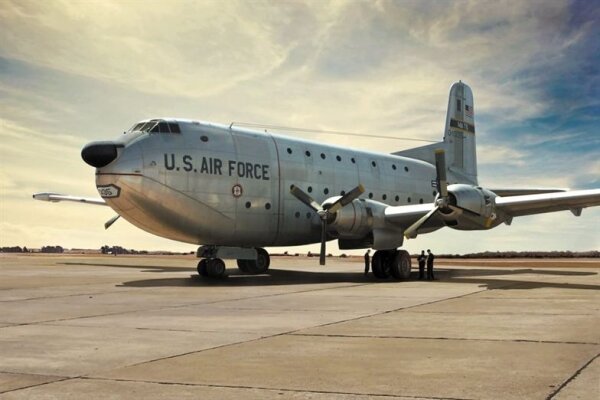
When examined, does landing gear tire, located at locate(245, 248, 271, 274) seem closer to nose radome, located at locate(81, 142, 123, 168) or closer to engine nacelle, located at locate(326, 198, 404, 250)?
engine nacelle, located at locate(326, 198, 404, 250)

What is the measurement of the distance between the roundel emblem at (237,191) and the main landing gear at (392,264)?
6.22 metres

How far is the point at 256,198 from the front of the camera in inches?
990

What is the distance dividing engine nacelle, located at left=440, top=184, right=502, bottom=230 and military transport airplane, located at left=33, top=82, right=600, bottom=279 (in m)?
0.04

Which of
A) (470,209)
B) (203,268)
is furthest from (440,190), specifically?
(203,268)

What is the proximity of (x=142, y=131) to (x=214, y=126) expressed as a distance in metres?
3.04

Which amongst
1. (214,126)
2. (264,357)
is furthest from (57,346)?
(214,126)

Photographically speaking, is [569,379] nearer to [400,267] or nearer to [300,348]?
[300,348]

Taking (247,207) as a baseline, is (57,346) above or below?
below

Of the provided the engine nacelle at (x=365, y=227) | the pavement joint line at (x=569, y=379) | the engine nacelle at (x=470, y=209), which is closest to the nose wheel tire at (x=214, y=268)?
the engine nacelle at (x=365, y=227)

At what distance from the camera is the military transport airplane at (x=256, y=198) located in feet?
72.8

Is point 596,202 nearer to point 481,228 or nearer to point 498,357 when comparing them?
point 481,228

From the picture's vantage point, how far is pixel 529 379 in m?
6.34

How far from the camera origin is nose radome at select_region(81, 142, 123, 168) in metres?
21.5

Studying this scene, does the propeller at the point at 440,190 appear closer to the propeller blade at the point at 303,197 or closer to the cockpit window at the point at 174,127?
the propeller blade at the point at 303,197
